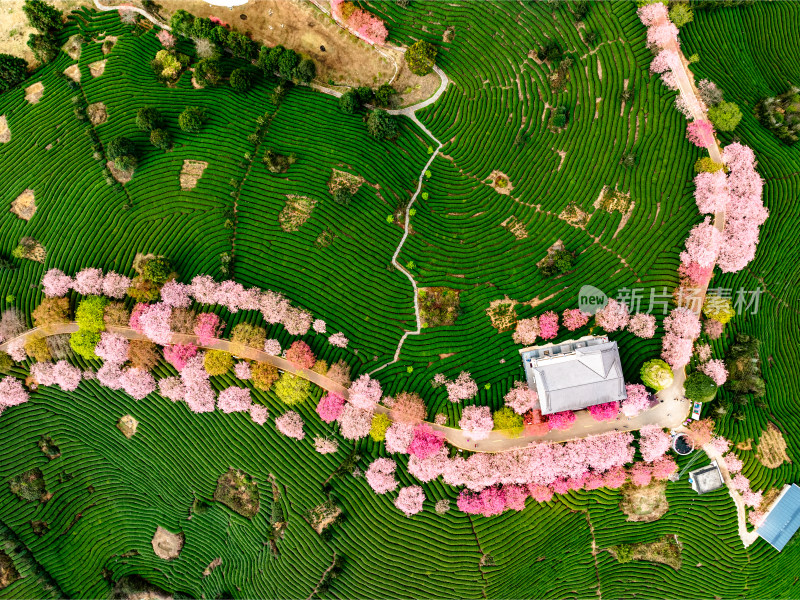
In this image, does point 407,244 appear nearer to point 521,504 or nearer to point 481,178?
point 481,178

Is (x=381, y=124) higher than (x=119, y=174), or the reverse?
(x=381, y=124)

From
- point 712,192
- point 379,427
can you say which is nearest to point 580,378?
point 379,427

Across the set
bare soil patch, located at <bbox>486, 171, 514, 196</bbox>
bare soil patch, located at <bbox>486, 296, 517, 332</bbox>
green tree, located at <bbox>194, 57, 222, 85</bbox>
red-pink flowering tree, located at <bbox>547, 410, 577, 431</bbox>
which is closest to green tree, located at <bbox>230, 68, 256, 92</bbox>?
green tree, located at <bbox>194, 57, 222, 85</bbox>

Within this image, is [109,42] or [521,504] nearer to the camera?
[521,504]

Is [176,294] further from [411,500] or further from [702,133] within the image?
[702,133]

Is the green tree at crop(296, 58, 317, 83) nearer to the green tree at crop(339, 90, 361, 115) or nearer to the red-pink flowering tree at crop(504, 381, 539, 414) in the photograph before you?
the green tree at crop(339, 90, 361, 115)

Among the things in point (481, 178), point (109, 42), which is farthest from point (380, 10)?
point (109, 42)
